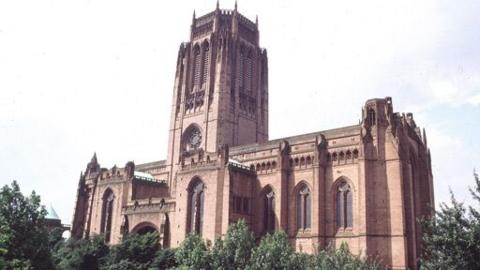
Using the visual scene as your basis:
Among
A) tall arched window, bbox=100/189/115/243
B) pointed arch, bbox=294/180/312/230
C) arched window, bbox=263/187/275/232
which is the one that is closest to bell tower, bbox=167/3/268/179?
tall arched window, bbox=100/189/115/243

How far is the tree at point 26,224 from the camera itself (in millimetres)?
36969

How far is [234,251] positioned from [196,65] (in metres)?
42.0

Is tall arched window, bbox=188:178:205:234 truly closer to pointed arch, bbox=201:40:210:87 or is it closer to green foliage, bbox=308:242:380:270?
pointed arch, bbox=201:40:210:87

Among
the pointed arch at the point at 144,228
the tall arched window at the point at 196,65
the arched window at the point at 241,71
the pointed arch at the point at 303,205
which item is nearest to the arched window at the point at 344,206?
the pointed arch at the point at 303,205

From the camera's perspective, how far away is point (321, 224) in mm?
45625

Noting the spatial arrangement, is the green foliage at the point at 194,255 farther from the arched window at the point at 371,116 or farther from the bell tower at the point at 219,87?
the bell tower at the point at 219,87

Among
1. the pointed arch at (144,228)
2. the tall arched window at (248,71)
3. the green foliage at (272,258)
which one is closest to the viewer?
the green foliage at (272,258)

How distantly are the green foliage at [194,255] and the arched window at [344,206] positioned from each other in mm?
18169

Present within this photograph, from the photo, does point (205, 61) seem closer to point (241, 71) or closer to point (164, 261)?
point (241, 71)

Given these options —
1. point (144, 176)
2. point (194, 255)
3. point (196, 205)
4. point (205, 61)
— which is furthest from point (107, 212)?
point (194, 255)

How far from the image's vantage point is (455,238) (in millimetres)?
19797

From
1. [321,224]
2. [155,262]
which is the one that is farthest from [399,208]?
[155,262]

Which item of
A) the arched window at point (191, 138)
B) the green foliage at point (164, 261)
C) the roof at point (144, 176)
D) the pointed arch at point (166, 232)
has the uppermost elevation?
the arched window at point (191, 138)

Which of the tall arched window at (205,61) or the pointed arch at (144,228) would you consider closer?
the pointed arch at (144,228)
